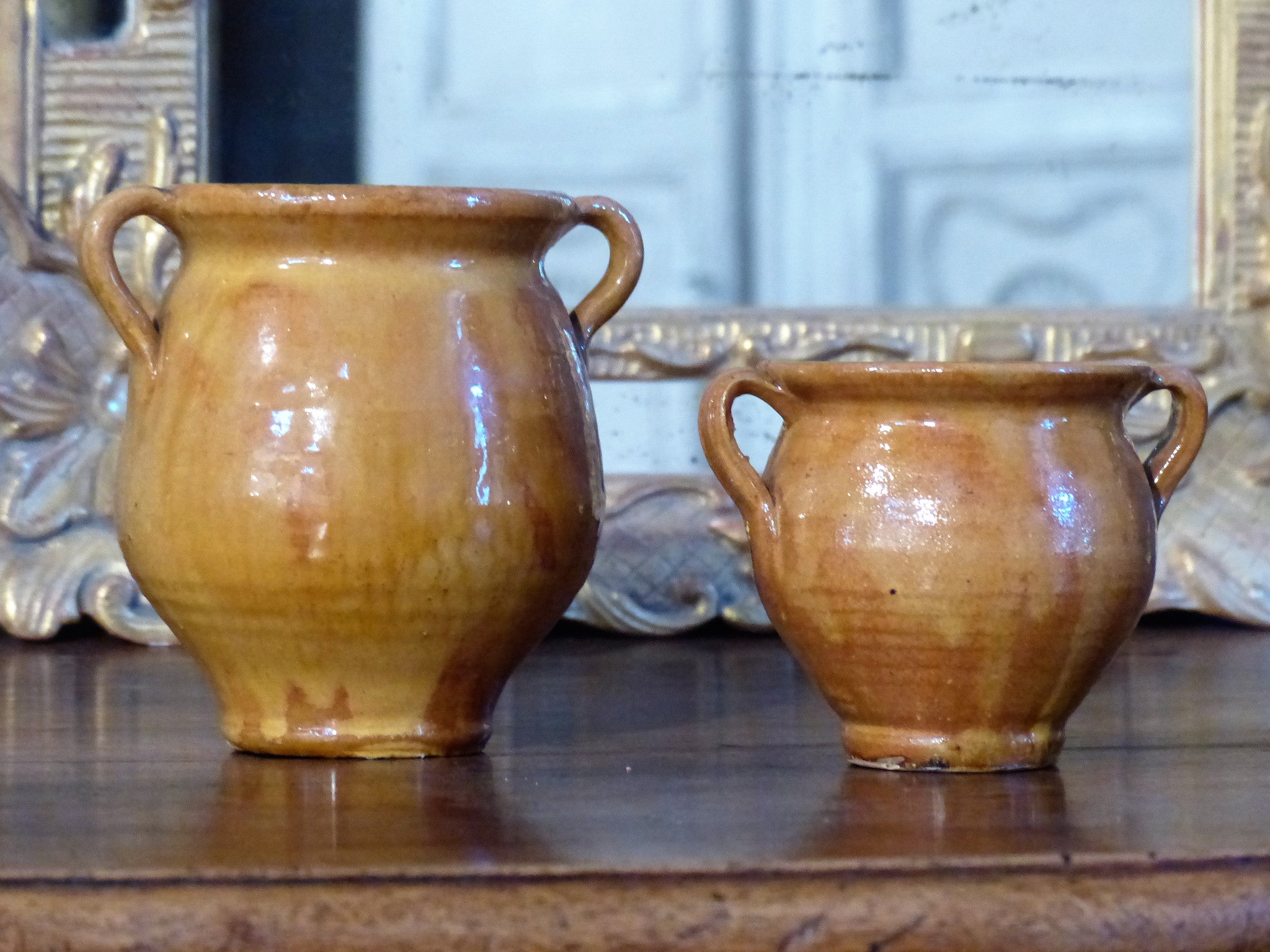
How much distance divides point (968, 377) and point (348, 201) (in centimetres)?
19

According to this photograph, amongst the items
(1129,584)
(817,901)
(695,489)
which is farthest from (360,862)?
(695,489)

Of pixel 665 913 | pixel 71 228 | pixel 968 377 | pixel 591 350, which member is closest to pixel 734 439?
pixel 968 377

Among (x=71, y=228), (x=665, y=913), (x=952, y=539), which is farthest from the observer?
(x=71, y=228)

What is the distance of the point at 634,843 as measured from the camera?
422mm

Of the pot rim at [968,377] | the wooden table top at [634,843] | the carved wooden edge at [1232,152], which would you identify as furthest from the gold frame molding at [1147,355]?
the pot rim at [968,377]

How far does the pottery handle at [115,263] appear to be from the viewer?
565mm

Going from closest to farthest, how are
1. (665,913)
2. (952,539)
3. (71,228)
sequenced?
(665,913) → (952,539) → (71,228)

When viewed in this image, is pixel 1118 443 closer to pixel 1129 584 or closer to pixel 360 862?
pixel 1129 584

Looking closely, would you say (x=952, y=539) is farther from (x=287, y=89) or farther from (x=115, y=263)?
(x=287, y=89)

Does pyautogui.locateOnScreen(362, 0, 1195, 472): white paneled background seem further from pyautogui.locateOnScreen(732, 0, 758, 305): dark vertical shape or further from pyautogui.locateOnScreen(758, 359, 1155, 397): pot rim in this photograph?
pyautogui.locateOnScreen(758, 359, 1155, 397): pot rim

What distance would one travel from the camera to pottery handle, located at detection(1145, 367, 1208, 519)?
55cm

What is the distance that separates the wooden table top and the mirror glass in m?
0.36

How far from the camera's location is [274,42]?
939 mm

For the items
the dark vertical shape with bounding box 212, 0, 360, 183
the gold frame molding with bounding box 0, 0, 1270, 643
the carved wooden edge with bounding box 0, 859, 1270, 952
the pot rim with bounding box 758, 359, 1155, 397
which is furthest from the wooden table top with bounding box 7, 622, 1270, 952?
the dark vertical shape with bounding box 212, 0, 360, 183
